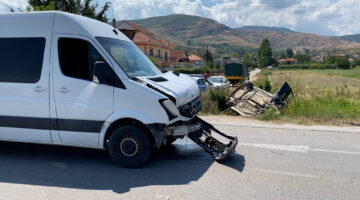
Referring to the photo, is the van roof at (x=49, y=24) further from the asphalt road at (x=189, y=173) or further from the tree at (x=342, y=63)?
the tree at (x=342, y=63)

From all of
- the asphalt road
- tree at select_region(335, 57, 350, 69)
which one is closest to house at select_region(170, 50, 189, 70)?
the asphalt road

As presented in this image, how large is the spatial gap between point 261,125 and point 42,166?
642cm

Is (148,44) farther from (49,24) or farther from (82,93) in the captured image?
(82,93)

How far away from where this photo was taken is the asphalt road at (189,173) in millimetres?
4508

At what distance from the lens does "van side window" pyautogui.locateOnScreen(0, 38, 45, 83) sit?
555 cm

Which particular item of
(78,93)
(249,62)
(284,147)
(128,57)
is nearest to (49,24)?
(78,93)

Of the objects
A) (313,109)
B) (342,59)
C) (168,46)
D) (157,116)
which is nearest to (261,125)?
(313,109)

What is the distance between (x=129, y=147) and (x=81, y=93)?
1.16 meters

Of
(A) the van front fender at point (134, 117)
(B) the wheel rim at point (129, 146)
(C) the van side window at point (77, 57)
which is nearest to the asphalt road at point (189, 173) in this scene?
(B) the wheel rim at point (129, 146)

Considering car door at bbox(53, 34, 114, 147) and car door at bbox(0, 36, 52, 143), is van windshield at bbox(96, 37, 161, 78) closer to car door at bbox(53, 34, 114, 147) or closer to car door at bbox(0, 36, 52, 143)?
car door at bbox(53, 34, 114, 147)

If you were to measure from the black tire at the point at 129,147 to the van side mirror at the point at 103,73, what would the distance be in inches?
31.2

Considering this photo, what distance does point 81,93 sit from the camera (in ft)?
17.4

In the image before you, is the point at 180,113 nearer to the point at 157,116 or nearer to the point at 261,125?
the point at 157,116

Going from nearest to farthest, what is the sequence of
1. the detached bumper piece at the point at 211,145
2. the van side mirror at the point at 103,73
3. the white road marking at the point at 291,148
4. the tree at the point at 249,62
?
the van side mirror at the point at 103,73 < the detached bumper piece at the point at 211,145 < the white road marking at the point at 291,148 < the tree at the point at 249,62
